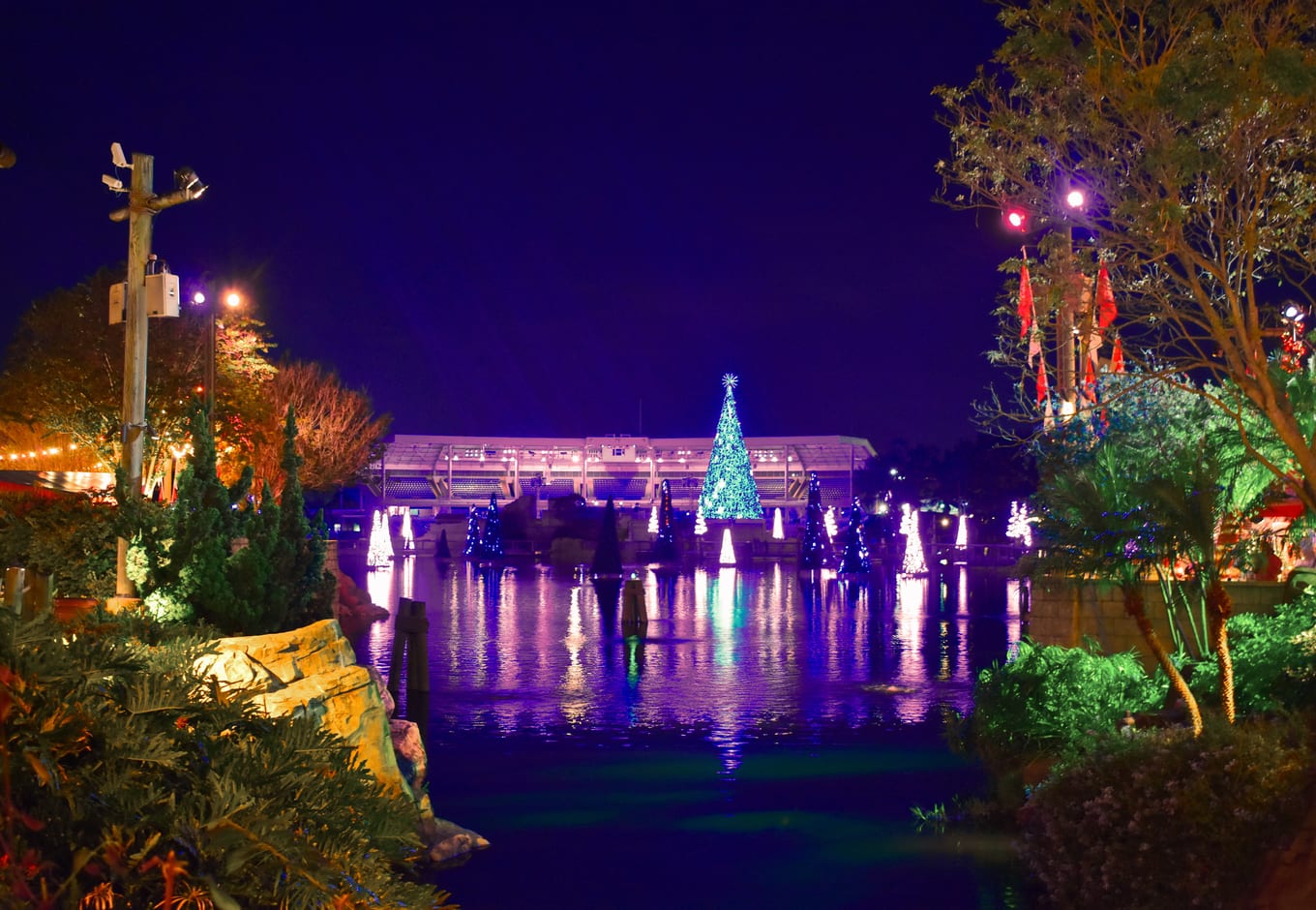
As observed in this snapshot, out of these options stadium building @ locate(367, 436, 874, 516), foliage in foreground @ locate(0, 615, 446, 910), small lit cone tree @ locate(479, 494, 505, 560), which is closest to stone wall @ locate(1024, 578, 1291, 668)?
foliage in foreground @ locate(0, 615, 446, 910)

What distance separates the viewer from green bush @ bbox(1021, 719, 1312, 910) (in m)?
8.20

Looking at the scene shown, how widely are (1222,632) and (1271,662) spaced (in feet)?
4.45

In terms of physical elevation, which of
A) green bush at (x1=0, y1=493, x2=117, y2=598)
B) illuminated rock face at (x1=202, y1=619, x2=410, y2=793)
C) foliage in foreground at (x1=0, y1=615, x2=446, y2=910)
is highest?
green bush at (x1=0, y1=493, x2=117, y2=598)

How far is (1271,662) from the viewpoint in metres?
10.8

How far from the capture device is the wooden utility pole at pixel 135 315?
1227cm

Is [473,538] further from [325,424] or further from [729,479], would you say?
[325,424]

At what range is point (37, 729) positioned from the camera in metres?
3.38

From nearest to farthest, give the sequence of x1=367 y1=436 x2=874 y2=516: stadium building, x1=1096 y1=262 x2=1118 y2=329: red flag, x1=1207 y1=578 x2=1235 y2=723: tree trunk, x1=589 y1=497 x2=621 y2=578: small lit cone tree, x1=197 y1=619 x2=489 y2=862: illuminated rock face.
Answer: x1=1207 y1=578 x2=1235 y2=723: tree trunk < x1=197 y1=619 x2=489 y2=862: illuminated rock face < x1=1096 y1=262 x2=1118 y2=329: red flag < x1=589 y1=497 x2=621 y2=578: small lit cone tree < x1=367 y1=436 x2=874 y2=516: stadium building

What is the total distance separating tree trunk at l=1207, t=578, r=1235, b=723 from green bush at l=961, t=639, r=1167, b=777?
4.24 ft

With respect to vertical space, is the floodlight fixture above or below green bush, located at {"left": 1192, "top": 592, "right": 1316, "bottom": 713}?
above

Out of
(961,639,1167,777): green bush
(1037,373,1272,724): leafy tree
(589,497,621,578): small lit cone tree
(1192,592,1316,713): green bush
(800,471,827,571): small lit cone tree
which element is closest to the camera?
(1037,373,1272,724): leafy tree

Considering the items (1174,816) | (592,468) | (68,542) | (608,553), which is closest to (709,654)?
(68,542)

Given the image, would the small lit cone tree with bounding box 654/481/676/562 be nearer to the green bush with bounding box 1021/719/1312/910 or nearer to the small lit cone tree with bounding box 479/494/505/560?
the small lit cone tree with bounding box 479/494/505/560

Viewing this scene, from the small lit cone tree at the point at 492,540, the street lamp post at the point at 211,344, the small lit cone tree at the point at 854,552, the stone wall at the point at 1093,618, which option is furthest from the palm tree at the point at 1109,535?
the small lit cone tree at the point at 492,540
